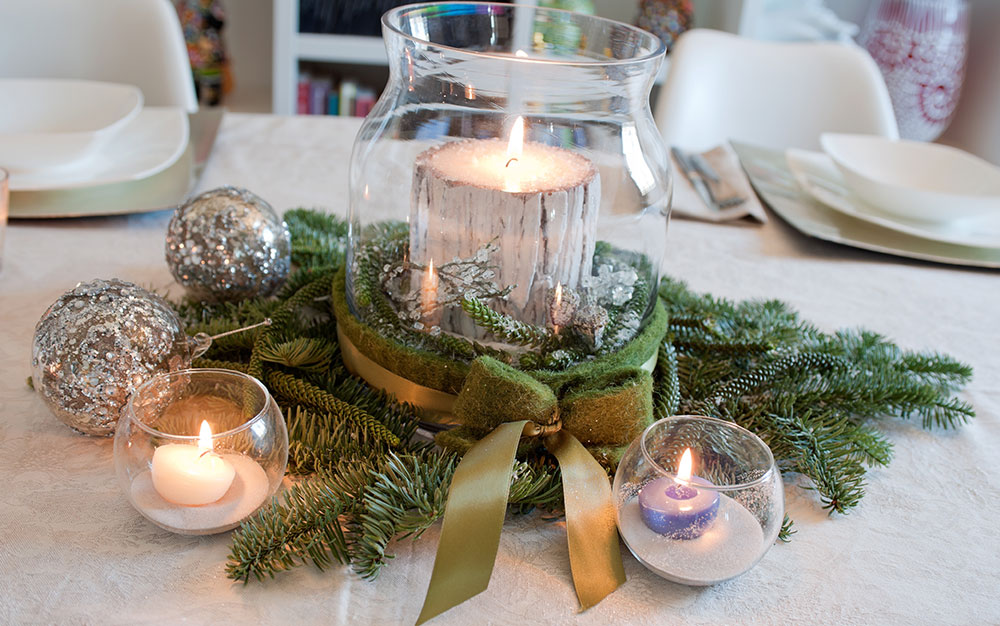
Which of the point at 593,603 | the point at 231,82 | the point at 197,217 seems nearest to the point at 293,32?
the point at 231,82

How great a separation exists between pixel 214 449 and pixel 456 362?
0.16 m

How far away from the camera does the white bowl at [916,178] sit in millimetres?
921

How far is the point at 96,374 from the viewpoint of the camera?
1.75ft

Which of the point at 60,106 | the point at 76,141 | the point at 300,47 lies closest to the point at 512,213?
the point at 76,141

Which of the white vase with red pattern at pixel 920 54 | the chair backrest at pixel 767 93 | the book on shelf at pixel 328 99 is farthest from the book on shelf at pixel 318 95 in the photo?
the white vase with red pattern at pixel 920 54

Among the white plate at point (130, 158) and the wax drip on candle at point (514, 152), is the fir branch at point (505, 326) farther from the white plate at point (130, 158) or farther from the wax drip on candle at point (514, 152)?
the white plate at point (130, 158)

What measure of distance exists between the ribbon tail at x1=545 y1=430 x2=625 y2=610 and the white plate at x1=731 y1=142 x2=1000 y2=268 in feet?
1.82

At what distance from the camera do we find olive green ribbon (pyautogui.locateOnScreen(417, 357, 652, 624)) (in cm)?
45

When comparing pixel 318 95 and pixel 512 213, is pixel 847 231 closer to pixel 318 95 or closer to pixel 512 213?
pixel 512 213

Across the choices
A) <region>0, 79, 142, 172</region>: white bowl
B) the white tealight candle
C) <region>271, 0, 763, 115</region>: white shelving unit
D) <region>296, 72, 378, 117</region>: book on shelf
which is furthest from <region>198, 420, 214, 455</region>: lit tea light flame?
<region>296, 72, 378, 117</region>: book on shelf

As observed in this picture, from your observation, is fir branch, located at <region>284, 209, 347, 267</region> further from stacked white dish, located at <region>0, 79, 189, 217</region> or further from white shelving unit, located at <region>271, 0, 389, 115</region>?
white shelving unit, located at <region>271, 0, 389, 115</region>

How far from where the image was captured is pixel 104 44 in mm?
1382

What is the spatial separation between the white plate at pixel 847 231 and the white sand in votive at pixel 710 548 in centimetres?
56

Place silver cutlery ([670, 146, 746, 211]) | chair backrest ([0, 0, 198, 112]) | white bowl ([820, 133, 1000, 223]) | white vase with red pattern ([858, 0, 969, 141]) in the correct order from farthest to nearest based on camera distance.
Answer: white vase with red pattern ([858, 0, 969, 141])
chair backrest ([0, 0, 198, 112])
silver cutlery ([670, 146, 746, 211])
white bowl ([820, 133, 1000, 223])
